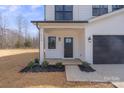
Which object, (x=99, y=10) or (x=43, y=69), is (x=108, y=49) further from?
(x=43, y=69)

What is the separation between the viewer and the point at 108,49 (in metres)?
19.1

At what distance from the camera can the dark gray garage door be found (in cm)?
1889

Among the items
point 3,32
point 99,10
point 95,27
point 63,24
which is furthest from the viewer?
point 3,32

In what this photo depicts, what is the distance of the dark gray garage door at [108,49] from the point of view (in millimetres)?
18891

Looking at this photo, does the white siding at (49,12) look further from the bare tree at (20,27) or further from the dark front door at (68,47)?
the bare tree at (20,27)

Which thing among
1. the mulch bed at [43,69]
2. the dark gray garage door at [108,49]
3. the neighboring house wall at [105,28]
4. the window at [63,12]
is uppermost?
the window at [63,12]

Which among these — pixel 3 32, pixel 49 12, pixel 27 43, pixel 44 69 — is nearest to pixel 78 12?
pixel 49 12

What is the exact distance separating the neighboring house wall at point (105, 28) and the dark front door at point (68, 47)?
4.43 meters

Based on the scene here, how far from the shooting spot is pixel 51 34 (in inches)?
911

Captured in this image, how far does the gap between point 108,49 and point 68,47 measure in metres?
4.93

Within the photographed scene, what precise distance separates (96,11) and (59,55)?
530 centimetres

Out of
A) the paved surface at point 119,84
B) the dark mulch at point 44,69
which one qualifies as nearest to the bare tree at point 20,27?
the dark mulch at point 44,69

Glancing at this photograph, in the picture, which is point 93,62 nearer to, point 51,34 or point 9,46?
point 51,34

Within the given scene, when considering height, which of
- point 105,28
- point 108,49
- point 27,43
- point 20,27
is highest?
point 20,27
